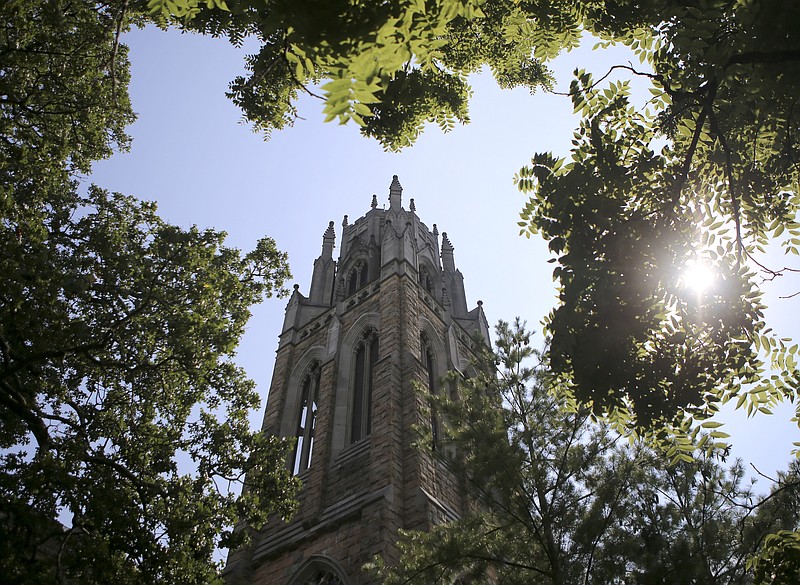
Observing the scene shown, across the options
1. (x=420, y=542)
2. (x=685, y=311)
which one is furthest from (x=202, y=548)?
(x=685, y=311)

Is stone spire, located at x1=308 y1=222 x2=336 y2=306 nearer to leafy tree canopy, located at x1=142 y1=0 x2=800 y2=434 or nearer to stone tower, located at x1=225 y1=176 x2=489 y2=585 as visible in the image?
stone tower, located at x1=225 y1=176 x2=489 y2=585

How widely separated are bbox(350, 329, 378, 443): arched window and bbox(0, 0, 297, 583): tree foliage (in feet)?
26.4

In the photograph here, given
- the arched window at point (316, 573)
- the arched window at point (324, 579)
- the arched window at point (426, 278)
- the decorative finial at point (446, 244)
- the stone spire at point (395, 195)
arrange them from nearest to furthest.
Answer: the arched window at point (324, 579) → the arched window at point (316, 573) → the arched window at point (426, 278) → the stone spire at point (395, 195) → the decorative finial at point (446, 244)

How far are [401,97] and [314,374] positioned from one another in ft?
49.9

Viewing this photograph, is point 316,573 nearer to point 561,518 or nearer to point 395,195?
point 561,518

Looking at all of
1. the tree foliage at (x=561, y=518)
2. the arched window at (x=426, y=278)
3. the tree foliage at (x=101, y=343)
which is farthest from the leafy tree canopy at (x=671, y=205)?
the arched window at (x=426, y=278)

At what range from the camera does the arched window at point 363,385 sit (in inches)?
703

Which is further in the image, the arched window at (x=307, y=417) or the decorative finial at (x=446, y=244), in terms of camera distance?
the decorative finial at (x=446, y=244)

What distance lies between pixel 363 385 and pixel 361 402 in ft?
1.85

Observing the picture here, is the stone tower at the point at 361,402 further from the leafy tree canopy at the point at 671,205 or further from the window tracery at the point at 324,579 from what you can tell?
the leafy tree canopy at the point at 671,205

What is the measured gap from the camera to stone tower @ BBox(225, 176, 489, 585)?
43.9 ft

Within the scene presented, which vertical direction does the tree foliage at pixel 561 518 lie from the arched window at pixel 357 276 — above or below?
below

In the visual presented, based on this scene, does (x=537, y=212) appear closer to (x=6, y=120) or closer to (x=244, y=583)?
(x=6, y=120)

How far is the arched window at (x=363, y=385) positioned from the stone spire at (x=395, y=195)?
31.5 feet
